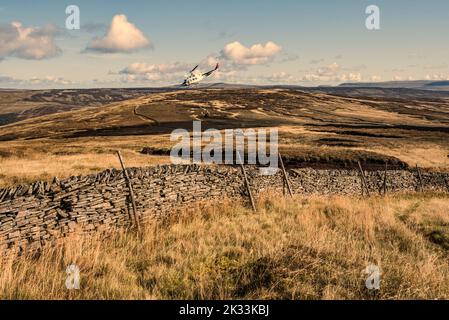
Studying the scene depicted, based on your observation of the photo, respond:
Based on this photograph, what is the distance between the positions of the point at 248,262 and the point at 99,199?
5.70m

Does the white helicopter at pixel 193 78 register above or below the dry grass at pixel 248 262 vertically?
above

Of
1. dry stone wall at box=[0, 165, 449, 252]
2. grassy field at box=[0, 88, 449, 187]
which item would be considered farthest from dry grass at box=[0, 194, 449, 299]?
grassy field at box=[0, 88, 449, 187]

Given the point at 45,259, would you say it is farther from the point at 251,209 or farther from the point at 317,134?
the point at 317,134

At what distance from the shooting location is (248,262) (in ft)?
28.1

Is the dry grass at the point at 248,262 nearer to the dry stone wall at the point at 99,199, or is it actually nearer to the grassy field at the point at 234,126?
the dry stone wall at the point at 99,199

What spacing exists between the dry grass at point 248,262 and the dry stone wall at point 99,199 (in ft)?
2.86

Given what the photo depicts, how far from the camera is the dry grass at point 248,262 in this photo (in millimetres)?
7027

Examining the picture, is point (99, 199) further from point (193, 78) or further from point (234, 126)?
point (234, 126)

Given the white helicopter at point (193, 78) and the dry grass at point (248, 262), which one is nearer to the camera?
the dry grass at point (248, 262)

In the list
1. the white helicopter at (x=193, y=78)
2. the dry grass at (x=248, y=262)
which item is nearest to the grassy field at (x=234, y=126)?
the white helicopter at (x=193, y=78)

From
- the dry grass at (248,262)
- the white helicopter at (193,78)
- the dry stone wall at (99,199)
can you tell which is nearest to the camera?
the dry grass at (248,262)

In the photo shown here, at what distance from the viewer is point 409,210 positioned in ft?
56.4

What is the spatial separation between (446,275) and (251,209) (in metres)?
8.09

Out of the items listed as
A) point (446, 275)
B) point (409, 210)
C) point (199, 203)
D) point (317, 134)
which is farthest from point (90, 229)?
point (317, 134)
